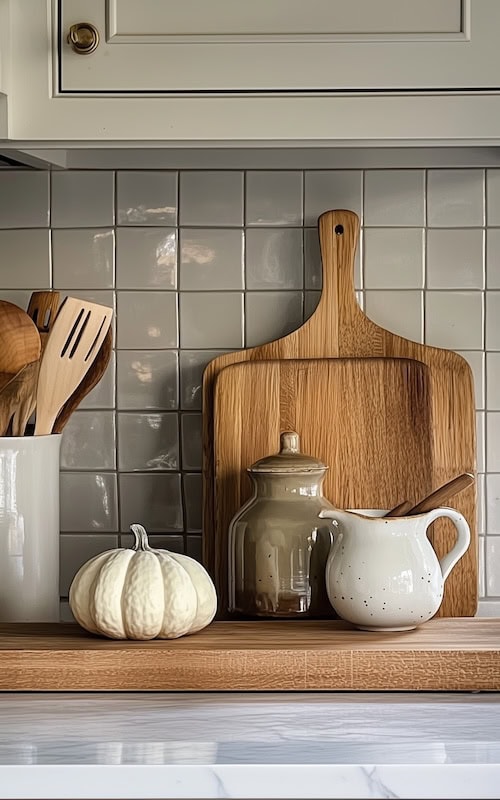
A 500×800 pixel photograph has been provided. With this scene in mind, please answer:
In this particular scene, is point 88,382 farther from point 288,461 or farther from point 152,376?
point 288,461

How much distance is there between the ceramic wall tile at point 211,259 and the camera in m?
1.39

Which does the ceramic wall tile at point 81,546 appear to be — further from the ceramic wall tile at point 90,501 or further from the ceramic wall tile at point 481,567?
the ceramic wall tile at point 481,567

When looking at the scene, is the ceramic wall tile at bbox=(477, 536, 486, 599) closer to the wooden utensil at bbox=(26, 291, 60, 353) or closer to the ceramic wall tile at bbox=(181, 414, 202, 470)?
the ceramic wall tile at bbox=(181, 414, 202, 470)

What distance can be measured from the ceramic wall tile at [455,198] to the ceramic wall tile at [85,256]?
44cm

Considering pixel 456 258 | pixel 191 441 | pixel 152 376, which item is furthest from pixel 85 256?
pixel 456 258

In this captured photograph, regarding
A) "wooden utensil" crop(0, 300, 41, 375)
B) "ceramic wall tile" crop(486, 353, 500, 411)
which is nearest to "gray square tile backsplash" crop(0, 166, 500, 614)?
"ceramic wall tile" crop(486, 353, 500, 411)

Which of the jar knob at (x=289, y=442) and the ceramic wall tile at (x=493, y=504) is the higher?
the jar knob at (x=289, y=442)

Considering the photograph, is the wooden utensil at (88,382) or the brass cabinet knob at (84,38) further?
the wooden utensil at (88,382)

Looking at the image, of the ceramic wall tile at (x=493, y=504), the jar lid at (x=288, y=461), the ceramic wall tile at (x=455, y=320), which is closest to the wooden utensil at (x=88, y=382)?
the jar lid at (x=288, y=461)

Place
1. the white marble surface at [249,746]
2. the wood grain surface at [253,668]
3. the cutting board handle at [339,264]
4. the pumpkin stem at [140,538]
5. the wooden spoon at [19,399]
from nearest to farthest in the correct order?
the white marble surface at [249,746] < the wood grain surface at [253,668] < the pumpkin stem at [140,538] < the wooden spoon at [19,399] < the cutting board handle at [339,264]

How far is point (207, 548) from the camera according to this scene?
4.38 ft

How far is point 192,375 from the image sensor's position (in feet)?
4.59

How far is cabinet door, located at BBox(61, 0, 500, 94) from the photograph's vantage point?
1.07 meters

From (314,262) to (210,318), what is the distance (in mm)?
160
